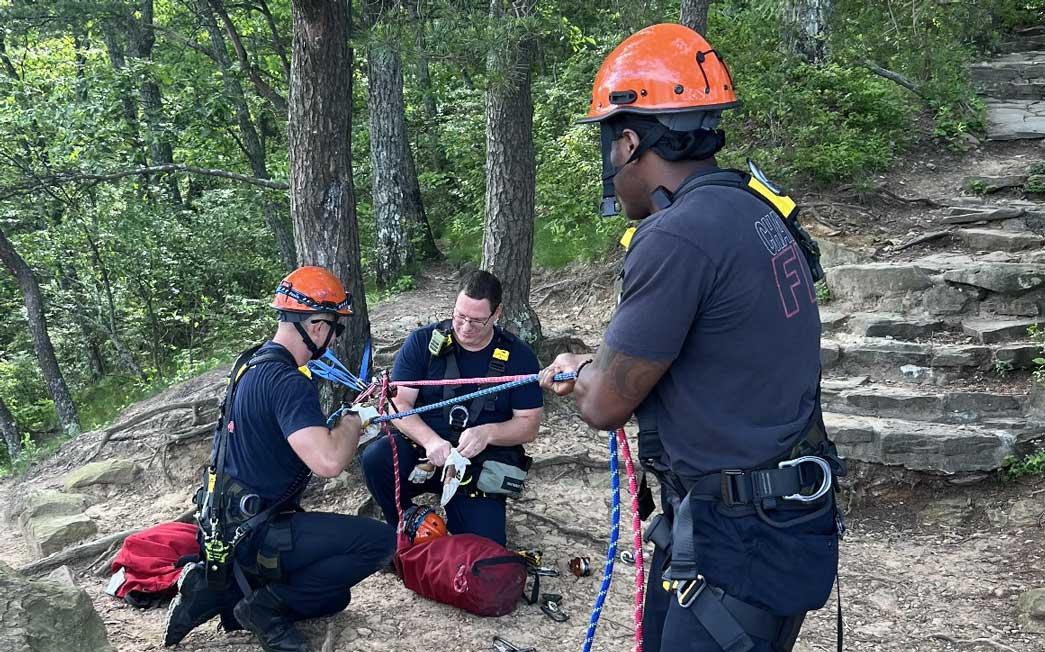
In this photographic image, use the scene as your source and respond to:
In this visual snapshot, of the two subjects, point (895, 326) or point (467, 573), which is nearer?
point (467, 573)

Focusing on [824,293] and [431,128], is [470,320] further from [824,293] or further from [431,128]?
[431,128]

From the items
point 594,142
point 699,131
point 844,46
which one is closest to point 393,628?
point 699,131

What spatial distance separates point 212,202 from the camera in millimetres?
15609

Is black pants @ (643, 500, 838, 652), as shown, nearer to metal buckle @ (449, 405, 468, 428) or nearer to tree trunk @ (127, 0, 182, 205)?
metal buckle @ (449, 405, 468, 428)

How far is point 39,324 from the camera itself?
12.2 meters

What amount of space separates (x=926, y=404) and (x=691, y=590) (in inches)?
211

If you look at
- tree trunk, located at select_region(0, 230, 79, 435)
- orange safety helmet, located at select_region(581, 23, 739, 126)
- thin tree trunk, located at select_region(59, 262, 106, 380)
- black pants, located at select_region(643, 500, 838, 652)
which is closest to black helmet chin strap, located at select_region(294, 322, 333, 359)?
orange safety helmet, located at select_region(581, 23, 739, 126)

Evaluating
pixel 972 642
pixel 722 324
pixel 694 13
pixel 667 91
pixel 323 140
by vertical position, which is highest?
pixel 694 13

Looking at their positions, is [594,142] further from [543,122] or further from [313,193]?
[313,193]

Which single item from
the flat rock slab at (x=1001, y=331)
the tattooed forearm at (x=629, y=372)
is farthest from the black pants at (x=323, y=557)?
the flat rock slab at (x=1001, y=331)

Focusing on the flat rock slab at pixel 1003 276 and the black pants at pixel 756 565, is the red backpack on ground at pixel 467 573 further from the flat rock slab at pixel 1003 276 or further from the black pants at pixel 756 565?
the flat rock slab at pixel 1003 276

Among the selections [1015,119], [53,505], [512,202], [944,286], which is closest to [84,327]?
[53,505]

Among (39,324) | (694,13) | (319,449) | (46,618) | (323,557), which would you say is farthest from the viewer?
(39,324)

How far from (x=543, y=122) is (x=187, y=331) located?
8.00 meters
